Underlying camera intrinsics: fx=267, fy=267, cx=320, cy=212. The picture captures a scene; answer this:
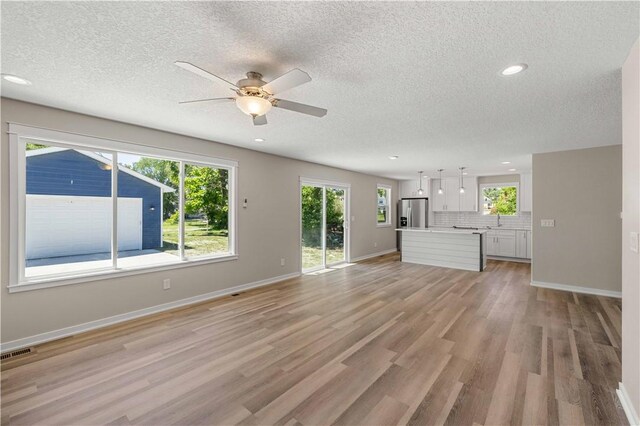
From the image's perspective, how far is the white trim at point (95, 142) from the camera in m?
2.78

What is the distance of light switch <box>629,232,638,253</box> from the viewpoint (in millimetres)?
1707

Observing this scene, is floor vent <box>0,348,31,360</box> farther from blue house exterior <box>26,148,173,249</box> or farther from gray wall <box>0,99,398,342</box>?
blue house exterior <box>26,148,173,249</box>

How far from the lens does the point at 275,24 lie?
158 centimetres

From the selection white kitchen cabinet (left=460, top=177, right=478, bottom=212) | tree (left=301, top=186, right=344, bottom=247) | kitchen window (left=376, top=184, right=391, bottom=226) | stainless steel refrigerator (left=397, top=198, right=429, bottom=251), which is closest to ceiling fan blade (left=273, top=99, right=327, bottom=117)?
tree (left=301, top=186, right=344, bottom=247)

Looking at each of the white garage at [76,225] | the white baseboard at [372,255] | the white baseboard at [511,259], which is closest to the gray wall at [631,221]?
the white garage at [76,225]

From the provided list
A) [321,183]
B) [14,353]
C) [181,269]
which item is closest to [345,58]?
[181,269]

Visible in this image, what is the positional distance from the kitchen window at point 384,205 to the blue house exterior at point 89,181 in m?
6.30

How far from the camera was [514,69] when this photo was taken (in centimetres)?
206

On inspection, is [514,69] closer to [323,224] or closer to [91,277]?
[91,277]

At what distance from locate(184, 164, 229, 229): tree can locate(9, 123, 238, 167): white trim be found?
210 mm

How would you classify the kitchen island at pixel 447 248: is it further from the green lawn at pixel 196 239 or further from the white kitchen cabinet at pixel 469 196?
the green lawn at pixel 196 239

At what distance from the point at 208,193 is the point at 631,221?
15.5 feet

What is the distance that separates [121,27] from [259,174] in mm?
3425

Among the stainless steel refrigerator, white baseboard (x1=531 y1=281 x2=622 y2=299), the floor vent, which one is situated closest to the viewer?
the floor vent
